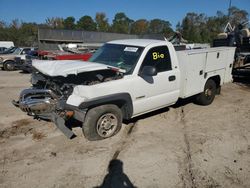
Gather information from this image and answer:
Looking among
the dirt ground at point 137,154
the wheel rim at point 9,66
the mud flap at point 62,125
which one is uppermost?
the mud flap at point 62,125

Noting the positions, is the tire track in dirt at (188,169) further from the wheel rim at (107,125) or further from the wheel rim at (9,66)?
the wheel rim at (9,66)

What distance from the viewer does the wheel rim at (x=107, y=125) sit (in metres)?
4.72

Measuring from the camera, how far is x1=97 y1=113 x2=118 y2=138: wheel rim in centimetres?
472

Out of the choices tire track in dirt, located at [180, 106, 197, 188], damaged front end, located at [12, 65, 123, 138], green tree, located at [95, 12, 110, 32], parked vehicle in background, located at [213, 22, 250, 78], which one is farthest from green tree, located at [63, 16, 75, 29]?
tire track in dirt, located at [180, 106, 197, 188]

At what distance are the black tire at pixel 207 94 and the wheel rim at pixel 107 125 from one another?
10.2 feet

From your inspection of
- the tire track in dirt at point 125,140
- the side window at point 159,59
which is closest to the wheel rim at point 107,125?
→ the tire track in dirt at point 125,140

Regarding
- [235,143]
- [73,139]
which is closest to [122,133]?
[73,139]

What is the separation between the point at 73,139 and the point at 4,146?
48.4 inches

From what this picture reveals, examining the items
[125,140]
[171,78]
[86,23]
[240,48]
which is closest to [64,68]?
[125,140]

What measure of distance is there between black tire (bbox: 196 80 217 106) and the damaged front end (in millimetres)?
3104

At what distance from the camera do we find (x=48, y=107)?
4656 millimetres

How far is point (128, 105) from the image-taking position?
193 inches

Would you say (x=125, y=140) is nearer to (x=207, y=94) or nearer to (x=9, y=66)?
(x=207, y=94)

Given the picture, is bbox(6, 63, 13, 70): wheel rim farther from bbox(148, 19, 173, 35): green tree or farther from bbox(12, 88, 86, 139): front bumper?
bbox(148, 19, 173, 35): green tree
